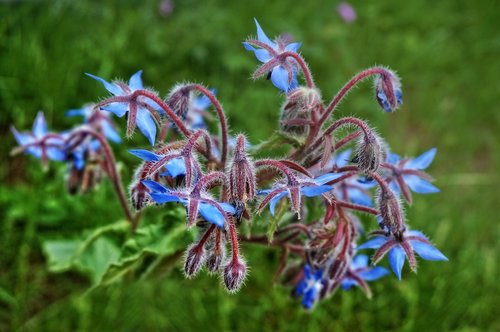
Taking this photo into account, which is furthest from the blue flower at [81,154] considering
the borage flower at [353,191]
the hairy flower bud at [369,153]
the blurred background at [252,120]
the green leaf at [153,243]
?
the hairy flower bud at [369,153]

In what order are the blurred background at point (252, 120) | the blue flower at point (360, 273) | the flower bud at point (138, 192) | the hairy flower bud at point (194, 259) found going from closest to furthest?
the hairy flower bud at point (194, 259) < the flower bud at point (138, 192) < the blue flower at point (360, 273) < the blurred background at point (252, 120)

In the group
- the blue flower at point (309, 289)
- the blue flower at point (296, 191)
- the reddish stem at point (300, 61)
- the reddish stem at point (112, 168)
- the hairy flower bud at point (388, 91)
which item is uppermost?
the reddish stem at point (300, 61)

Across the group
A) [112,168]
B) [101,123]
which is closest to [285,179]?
[112,168]

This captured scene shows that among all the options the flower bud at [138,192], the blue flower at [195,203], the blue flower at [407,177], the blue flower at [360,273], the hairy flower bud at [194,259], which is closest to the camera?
the blue flower at [195,203]

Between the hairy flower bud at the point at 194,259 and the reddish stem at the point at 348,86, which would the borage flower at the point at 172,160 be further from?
the reddish stem at the point at 348,86

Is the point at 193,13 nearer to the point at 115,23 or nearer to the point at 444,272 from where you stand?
the point at 115,23

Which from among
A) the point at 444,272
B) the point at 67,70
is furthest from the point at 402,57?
the point at 67,70

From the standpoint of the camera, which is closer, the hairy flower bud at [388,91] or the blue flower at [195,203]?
the blue flower at [195,203]

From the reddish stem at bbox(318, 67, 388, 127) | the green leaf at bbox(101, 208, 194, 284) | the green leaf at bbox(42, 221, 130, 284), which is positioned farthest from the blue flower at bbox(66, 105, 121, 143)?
the reddish stem at bbox(318, 67, 388, 127)
